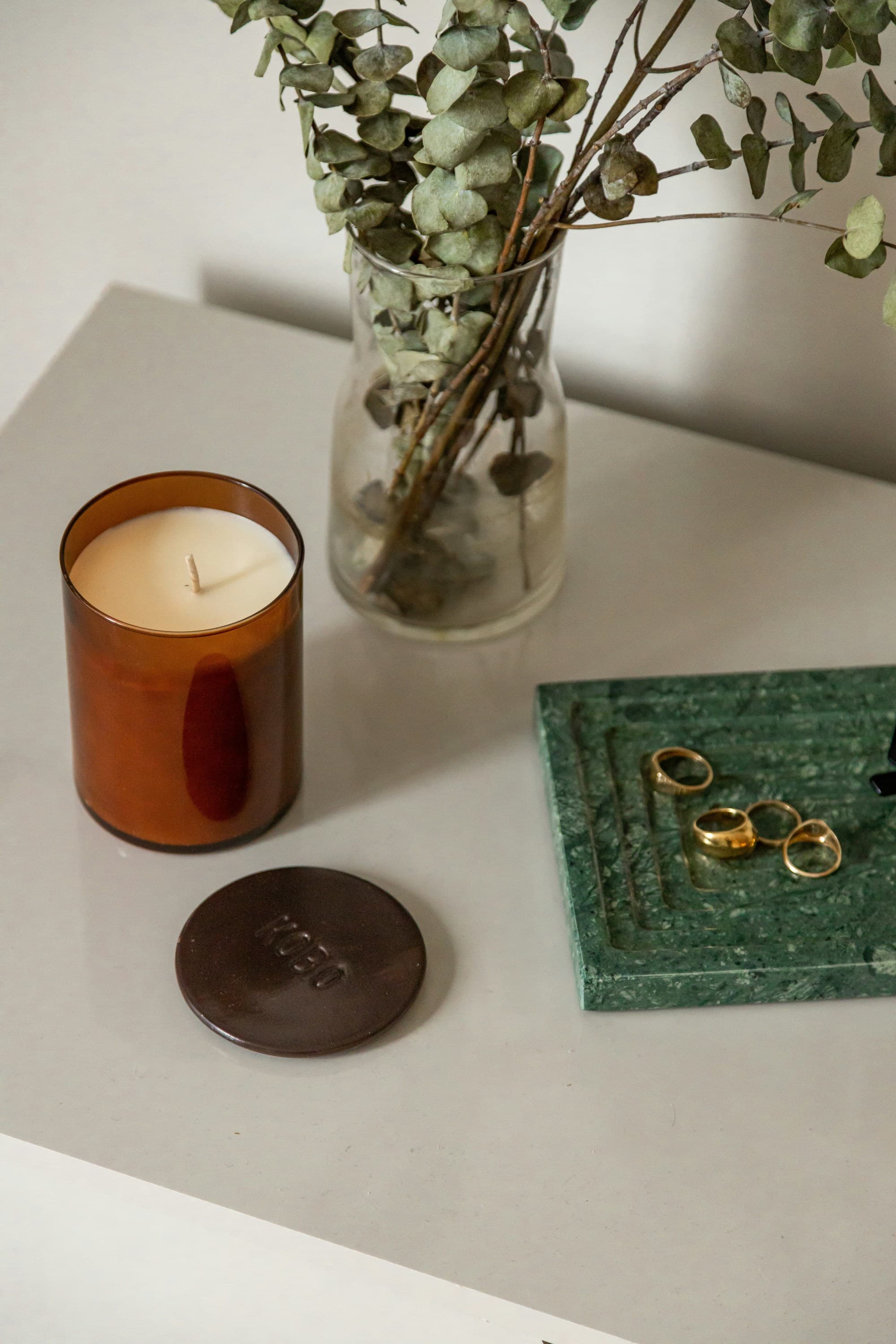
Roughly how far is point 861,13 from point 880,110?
0.05 meters

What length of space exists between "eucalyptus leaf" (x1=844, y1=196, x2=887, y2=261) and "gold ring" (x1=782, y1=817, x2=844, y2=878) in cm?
26

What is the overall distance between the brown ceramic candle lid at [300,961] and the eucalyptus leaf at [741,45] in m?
0.37

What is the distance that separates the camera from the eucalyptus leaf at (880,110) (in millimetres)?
547

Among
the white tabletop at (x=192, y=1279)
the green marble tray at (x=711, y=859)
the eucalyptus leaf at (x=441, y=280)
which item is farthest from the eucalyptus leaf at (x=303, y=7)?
the white tabletop at (x=192, y=1279)

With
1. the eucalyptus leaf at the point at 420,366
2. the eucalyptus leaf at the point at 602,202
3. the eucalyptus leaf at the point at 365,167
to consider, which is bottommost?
the eucalyptus leaf at the point at 420,366

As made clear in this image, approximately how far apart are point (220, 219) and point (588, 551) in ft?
1.16

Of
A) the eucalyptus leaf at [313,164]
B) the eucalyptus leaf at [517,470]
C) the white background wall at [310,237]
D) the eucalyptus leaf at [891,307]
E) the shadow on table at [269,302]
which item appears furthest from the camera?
the shadow on table at [269,302]

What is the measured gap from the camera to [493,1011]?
60 centimetres

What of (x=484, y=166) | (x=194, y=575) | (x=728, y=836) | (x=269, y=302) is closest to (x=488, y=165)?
(x=484, y=166)

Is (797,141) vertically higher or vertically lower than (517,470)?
higher

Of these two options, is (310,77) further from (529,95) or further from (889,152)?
(889,152)

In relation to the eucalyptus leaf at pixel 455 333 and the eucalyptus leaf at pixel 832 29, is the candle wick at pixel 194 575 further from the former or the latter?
the eucalyptus leaf at pixel 832 29

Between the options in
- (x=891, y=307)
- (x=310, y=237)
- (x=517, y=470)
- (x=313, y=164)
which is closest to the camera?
(x=891, y=307)

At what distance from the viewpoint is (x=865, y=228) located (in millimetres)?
530
